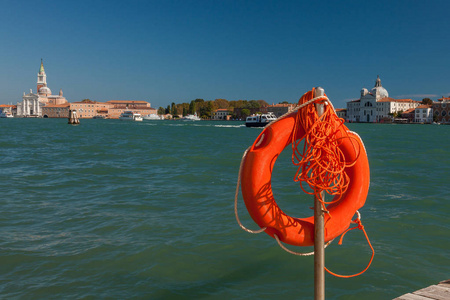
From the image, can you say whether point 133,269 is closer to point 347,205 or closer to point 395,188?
point 347,205

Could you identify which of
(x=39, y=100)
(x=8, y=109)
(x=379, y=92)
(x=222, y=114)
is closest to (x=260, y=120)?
(x=379, y=92)

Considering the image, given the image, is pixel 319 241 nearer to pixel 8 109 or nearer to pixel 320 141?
pixel 320 141

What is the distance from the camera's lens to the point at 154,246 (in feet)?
22.9

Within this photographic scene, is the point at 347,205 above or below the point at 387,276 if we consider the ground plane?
above

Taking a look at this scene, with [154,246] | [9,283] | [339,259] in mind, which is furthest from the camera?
[154,246]

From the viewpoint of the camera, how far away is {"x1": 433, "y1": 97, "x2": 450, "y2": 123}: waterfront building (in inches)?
4333

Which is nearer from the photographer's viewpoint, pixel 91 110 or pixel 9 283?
pixel 9 283

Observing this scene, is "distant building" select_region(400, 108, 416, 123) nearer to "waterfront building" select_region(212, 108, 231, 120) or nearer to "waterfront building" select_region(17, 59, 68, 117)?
"waterfront building" select_region(212, 108, 231, 120)

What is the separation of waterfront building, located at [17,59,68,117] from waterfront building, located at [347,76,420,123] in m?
116

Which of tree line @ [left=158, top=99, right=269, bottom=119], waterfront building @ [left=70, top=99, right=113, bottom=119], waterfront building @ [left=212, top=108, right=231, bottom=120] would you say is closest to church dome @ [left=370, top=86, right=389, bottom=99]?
tree line @ [left=158, top=99, right=269, bottom=119]

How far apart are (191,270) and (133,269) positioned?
34.0 inches

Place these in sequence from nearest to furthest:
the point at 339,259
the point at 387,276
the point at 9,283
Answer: the point at 9,283 → the point at 387,276 → the point at 339,259

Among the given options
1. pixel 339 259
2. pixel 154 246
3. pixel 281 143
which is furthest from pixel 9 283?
pixel 339 259

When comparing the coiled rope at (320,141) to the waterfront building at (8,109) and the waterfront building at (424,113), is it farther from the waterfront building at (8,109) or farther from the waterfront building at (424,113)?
the waterfront building at (8,109)
